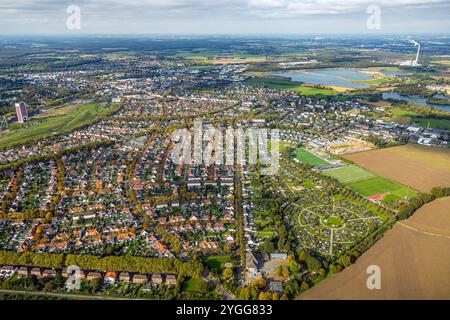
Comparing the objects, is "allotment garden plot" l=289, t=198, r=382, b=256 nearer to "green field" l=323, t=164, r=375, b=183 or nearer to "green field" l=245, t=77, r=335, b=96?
"green field" l=323, t=164, r=375, b=183

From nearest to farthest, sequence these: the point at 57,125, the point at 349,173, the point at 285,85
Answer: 1. the point at 349,173
2. the point at 57,125
3. the point at 285,85

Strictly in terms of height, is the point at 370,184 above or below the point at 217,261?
above

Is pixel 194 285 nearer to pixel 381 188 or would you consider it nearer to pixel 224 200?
pixel 224 200

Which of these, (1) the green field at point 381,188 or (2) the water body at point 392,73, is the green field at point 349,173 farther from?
(2) the water body at point 392,73

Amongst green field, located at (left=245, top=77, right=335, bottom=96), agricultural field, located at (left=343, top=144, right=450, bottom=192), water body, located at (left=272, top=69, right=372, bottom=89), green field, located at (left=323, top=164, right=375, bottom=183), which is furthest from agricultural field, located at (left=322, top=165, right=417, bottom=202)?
water body, located at (left=272, top=69, right=372, bottom=89)

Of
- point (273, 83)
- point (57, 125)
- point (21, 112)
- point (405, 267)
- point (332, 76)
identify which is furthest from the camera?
point (332, 76)

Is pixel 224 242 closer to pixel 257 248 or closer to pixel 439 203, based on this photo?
pixel 257 248

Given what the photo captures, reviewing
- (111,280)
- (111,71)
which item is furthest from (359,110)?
(111,71)

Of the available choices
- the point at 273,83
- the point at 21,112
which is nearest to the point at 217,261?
the point at 21,112
